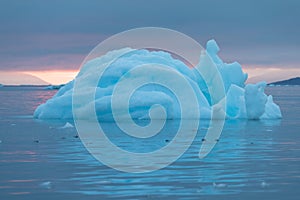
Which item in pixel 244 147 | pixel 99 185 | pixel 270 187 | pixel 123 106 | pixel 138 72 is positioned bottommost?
pixel 270 187

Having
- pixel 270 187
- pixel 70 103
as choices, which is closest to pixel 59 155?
pixel 270 187

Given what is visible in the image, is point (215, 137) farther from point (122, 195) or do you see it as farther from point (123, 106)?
point (122, 195)

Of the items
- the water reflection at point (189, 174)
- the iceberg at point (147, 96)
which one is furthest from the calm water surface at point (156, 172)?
the iceberg at point (147, 96)

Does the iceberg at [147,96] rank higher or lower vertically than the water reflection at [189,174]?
higher

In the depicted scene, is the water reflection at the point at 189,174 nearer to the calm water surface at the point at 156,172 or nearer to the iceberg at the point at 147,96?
the calm water surface at the point at 156,172

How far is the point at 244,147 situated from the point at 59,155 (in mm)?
5773

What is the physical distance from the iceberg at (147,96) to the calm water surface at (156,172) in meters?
6.77

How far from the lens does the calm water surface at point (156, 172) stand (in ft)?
37.1

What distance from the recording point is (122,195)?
1101cm

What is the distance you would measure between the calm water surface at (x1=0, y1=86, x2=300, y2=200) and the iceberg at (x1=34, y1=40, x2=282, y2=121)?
267 inches

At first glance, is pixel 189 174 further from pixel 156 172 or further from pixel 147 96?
pixel 147 96

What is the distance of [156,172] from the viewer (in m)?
13.8

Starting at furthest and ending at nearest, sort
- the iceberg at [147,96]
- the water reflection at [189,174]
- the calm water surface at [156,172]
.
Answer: the iceberg at [147,96]
the water reflection at [189,174]
the calm water surface at [156,172]

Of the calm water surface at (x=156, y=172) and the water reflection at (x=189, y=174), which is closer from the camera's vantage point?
the calm water surface at (x=156, y=172)
